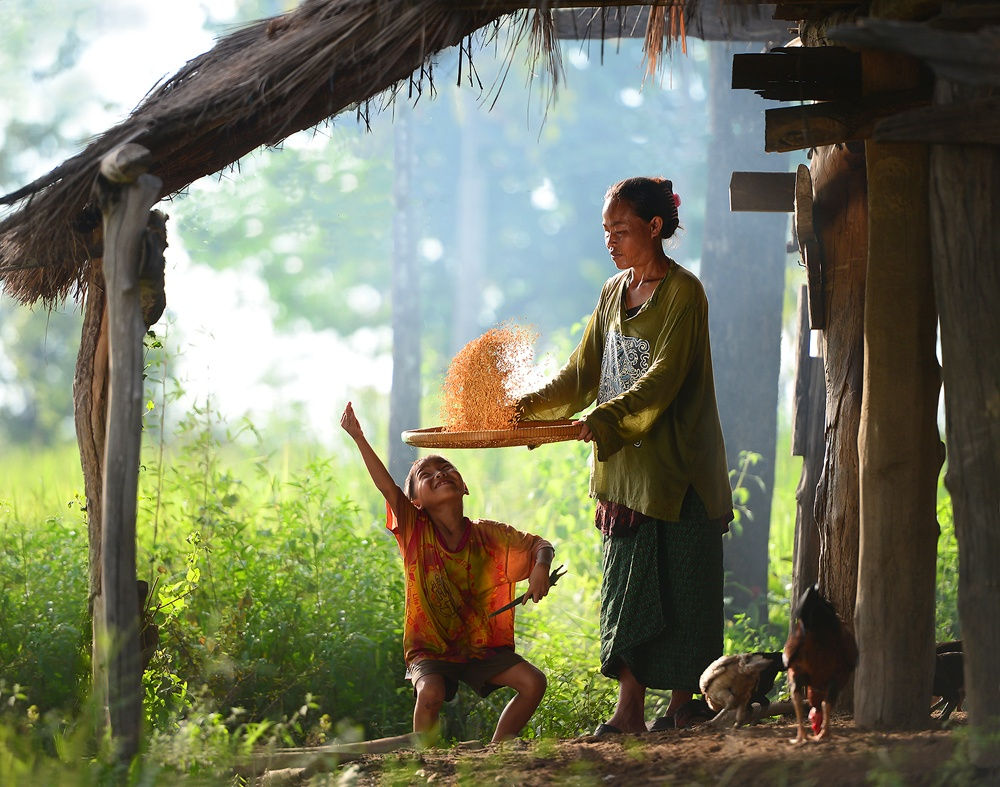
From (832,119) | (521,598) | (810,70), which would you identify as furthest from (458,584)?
(810,70)

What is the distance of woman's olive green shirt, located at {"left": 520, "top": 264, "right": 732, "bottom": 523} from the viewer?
457 cm

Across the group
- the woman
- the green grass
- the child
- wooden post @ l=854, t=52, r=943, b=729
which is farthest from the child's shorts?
wooden post @ l=854, t=52, r=943, b=729

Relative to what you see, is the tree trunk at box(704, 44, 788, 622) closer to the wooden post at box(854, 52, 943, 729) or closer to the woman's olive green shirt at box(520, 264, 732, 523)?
the woman's olive green shirt at box(520, 264, 732, 523)

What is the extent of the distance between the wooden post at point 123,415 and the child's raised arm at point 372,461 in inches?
33.3

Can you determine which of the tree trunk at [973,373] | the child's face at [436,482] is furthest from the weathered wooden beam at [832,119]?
the child's face at [436,482]

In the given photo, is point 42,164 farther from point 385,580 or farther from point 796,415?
point 796,415

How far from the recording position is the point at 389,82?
14.0ft

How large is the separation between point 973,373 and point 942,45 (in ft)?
3.71

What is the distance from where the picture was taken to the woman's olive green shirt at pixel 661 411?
15.0 ft

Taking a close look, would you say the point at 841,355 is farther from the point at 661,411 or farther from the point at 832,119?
the point at 832,119

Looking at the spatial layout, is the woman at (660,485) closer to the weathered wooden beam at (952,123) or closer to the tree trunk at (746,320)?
the weathered wooden beam at (952,123)

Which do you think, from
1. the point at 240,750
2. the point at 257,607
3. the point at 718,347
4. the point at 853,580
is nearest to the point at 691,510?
the point at 853,580

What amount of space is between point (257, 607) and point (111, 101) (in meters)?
13.6

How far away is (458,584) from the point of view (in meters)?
4.98
